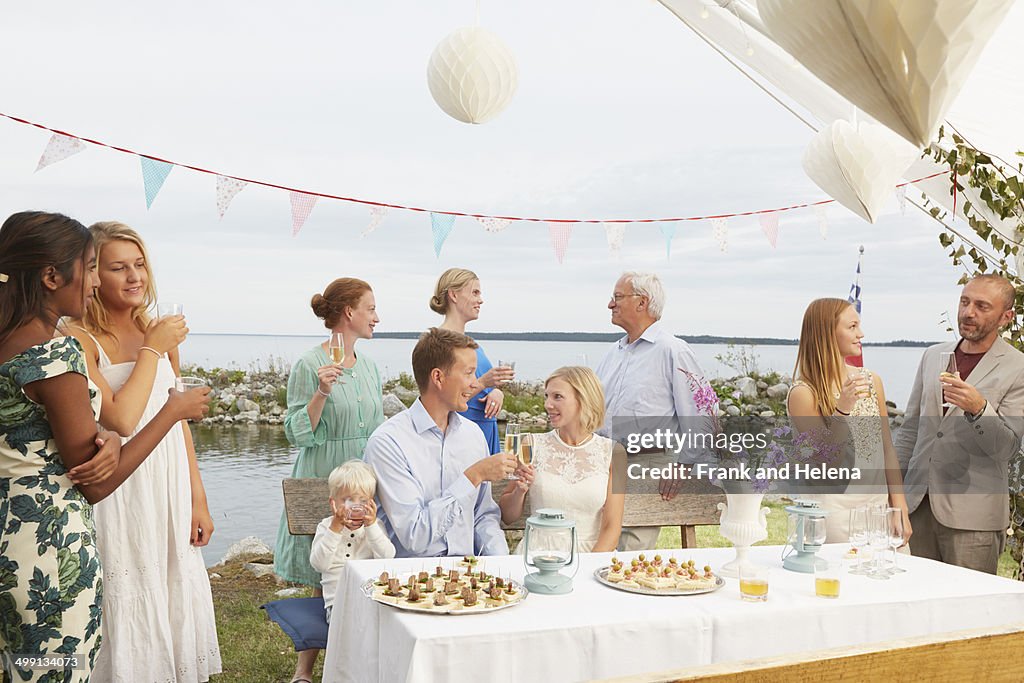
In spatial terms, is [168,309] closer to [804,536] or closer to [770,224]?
[804,536]

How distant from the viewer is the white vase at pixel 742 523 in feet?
7.63

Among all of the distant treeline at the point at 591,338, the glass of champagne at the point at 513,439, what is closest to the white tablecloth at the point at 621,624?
the glass of champagne at the point at 513,439

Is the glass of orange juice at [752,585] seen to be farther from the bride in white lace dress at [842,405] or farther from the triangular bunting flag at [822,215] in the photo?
the triangular bunting flag at [822,215]

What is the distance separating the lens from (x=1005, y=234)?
151 inches

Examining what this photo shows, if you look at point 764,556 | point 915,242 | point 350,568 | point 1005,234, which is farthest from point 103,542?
point 915,242

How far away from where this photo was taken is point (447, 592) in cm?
202

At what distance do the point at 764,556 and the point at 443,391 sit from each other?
1.11 metres

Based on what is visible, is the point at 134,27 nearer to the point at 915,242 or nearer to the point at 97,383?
the point at 97,383

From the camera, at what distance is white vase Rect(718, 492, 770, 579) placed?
7.63 feet

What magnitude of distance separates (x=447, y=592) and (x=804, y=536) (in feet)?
3.48

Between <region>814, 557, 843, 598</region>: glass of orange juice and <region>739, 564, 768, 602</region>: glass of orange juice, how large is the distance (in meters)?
0.17

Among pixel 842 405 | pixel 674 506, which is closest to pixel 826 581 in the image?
pixel 842 405

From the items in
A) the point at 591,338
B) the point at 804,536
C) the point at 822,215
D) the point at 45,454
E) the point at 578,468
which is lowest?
the point at 804,536

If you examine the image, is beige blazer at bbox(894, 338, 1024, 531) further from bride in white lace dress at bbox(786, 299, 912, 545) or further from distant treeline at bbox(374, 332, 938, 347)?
distant treeline at bbox(374, 332, 938, 347)
